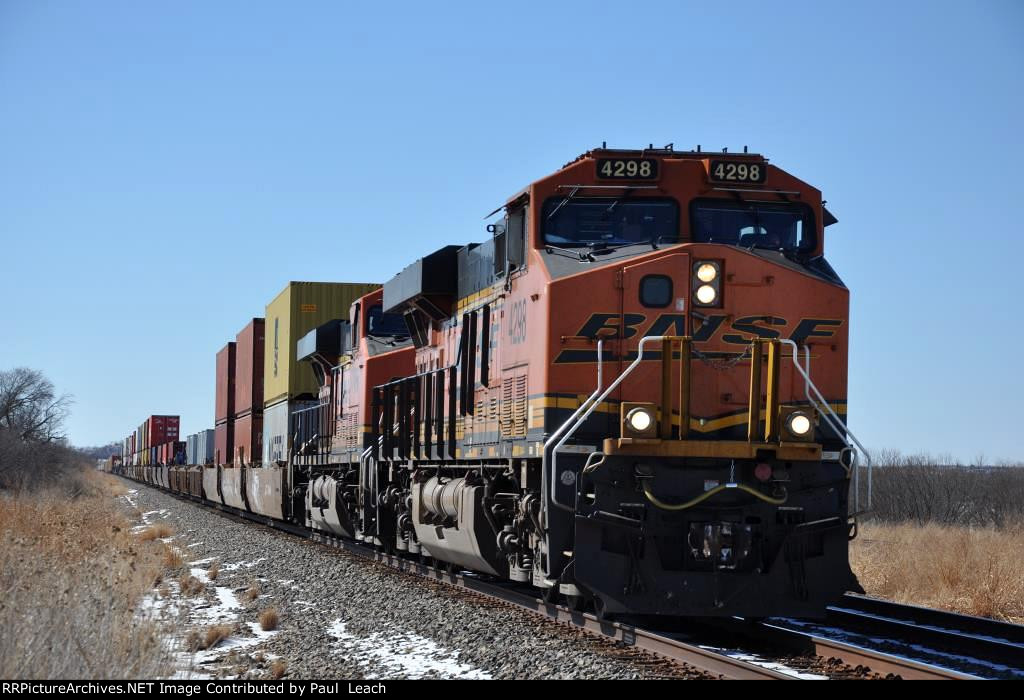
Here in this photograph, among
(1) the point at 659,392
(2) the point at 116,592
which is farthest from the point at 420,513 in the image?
(1) the point at 659,392

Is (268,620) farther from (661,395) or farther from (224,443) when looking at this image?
(224,443)

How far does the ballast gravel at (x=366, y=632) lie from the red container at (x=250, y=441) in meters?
13.2

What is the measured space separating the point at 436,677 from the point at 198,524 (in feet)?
65.0

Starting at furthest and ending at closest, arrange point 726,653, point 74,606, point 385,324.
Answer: point 385,324 < point 74,606 < point 726,653

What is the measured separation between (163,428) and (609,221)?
57801mm

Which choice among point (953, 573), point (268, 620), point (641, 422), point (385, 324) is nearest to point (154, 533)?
point (385, 324)

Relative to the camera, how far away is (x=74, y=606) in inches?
372

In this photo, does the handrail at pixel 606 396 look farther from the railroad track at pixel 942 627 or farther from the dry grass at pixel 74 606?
the dry grass at pixel 74 606

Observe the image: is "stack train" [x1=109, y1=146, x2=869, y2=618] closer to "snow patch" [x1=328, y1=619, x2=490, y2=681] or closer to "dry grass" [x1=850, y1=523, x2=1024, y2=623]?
"snow patch" [x1=328, y1=619, x2=490, y2=681]

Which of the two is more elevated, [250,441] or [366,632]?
[250,441]

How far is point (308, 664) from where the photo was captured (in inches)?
334

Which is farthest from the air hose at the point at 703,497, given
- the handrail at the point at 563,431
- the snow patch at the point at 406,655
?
the snow patch at the point at 406,655

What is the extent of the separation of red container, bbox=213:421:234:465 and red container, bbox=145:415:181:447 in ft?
88.1

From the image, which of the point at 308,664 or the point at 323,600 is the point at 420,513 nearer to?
the point at 323,600
